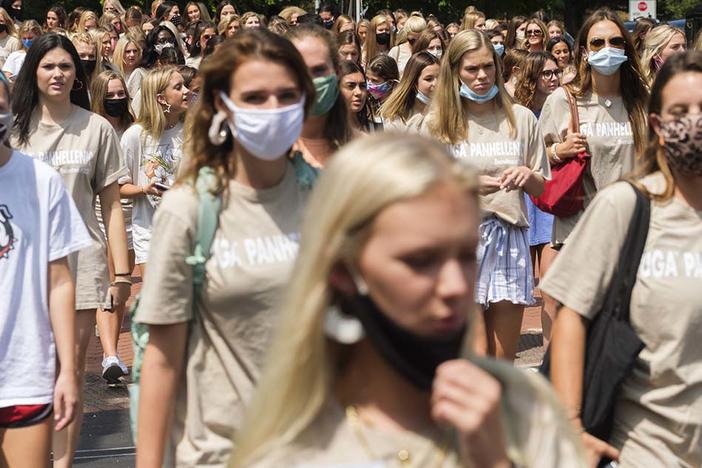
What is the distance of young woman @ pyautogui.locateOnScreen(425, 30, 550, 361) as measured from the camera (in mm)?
7305

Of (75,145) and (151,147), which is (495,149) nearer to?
(75,145)

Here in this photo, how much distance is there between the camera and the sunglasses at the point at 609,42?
8.28m

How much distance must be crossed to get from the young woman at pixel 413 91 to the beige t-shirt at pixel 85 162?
8.53ft

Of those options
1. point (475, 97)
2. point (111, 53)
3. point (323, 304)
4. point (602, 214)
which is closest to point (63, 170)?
point (475, 97)

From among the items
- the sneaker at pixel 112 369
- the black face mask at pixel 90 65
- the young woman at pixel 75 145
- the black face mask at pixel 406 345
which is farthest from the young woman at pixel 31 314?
the black face mask at pixel 90 65

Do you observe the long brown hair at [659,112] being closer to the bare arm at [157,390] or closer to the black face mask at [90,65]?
the bare arm at [157,390]

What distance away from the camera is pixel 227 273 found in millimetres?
3682

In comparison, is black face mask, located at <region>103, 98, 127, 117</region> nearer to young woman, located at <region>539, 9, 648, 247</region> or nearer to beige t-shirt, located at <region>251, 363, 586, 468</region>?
young woman, located at <region>539, 9, 648, 247</region>

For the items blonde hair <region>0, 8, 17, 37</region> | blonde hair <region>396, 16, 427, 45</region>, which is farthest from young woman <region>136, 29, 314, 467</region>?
blonde hair <region>0, 8, 17, 37</region>

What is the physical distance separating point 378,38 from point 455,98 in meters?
11.3

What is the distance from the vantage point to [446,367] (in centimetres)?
211

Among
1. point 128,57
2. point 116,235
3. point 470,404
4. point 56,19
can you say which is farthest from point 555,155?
point 56,19

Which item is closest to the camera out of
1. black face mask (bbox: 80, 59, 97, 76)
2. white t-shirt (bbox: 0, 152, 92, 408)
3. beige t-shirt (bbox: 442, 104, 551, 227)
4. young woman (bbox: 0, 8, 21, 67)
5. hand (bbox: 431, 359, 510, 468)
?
hand (bbox: 431, 359, 510, 468)

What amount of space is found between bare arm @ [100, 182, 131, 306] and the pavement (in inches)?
40.0
